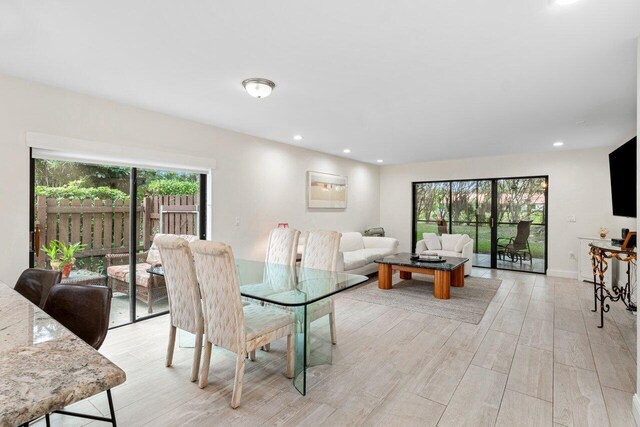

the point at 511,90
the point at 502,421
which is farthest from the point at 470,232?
the point at 502,421

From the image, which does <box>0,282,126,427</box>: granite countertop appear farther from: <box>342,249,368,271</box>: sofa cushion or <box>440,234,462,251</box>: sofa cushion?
<box>440,234,462,251</box>: sofa cushion

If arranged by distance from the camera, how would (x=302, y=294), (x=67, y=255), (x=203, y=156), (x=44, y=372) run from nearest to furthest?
(x=44, y=372) → (x=302, y=294) → (x=67, y=255) → (x=203, y=156)

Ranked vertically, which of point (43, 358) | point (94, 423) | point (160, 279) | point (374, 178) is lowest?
point (94, 423)

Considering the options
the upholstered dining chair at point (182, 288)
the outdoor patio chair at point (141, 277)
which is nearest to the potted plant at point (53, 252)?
the outdoor patio chair at point (141, 277)

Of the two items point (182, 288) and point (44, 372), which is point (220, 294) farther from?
point (44, 372)

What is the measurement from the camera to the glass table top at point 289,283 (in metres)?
2.16

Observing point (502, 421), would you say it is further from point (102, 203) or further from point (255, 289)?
point (102, 203)

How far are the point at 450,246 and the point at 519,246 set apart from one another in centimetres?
143

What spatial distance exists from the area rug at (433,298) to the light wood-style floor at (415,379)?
0.27m

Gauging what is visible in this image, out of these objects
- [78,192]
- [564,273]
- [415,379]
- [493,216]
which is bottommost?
[415,379]

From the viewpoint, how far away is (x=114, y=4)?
179 centimetres

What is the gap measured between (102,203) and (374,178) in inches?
223

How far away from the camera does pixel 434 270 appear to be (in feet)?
14.8

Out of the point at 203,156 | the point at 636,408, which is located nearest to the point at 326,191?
the point at 203,156
